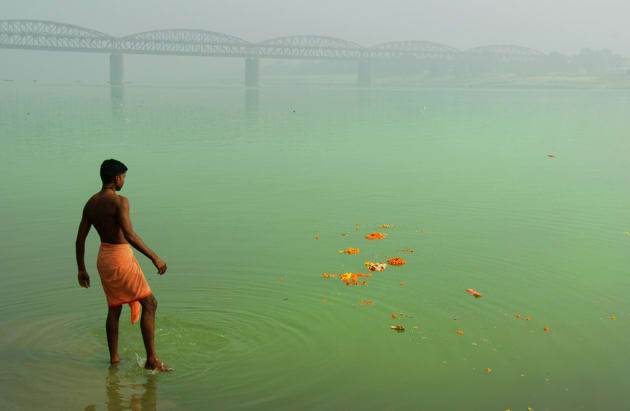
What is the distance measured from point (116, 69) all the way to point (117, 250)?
610 ft

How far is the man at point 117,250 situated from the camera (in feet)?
20.1

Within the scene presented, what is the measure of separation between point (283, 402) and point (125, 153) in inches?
817

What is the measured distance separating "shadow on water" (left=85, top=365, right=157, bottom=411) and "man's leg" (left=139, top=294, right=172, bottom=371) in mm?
106

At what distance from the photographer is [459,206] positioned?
15.5m

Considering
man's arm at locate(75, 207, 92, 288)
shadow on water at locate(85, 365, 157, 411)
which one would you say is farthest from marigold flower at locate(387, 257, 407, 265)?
man's arm at locate(75, 207, 92, 288)

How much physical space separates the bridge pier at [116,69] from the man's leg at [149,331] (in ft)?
589

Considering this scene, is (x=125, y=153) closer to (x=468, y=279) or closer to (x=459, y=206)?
(x=459, y=206)

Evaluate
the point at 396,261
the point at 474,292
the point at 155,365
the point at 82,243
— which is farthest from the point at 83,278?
the point at 396,261

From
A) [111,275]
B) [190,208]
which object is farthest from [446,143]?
[111,275]

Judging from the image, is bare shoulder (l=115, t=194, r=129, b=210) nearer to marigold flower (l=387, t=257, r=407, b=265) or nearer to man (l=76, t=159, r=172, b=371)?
man (l=76, t=159, r=172, b=371)

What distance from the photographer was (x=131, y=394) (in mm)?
6129

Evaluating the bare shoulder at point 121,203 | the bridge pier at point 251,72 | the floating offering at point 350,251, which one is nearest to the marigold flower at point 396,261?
the floating offering at point 350,251

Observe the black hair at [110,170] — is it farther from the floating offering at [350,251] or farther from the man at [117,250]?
the floating offering at [350,251]

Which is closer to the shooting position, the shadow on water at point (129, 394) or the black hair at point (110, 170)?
the shadow on water at point (129, 394)
